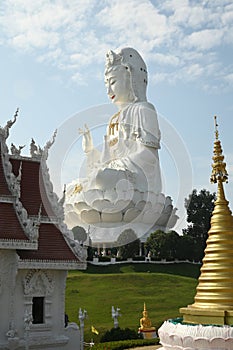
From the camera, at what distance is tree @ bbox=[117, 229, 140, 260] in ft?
114

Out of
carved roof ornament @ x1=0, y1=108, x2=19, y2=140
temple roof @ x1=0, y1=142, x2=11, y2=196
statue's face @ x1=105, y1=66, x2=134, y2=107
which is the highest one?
statue's face @ x1=105, y1=66, x2=134, y2=107

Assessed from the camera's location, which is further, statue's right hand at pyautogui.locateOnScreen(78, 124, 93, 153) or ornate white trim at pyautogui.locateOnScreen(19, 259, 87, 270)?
statue's right hand at pyautogui.locateOnScreen(78, 124, 93, 153)

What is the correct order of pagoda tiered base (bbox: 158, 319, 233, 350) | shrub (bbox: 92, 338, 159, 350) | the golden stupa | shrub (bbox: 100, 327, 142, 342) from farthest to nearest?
shrub (bbox: 100, 327, 142, 342), shrub (bbox: 92, 338, 159, 350), the golden stupa, pagoda tiered base (bbox: 158, 319, 233, 350)

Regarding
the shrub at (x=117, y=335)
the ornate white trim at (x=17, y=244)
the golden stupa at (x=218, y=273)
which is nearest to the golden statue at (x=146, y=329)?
the shrub at (x=117, y=335)

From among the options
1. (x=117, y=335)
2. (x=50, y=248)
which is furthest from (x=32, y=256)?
(x=117, y=335)

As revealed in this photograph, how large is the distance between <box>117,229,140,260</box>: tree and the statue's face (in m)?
11.0

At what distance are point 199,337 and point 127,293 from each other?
706 inches

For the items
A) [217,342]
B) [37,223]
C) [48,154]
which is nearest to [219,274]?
[217,342]

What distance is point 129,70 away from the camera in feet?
131

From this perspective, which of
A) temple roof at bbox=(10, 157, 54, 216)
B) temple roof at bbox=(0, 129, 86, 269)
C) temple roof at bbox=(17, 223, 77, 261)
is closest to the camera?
temple roof at bbox=(0, 129, 86, 269)

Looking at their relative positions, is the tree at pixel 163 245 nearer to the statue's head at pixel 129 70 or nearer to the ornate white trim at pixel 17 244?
the statue's head at pixel 129 70

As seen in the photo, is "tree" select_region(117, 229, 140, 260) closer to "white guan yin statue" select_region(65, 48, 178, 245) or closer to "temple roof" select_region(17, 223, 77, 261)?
"white guan yin statue" select_region(65, 48, 178, 245)

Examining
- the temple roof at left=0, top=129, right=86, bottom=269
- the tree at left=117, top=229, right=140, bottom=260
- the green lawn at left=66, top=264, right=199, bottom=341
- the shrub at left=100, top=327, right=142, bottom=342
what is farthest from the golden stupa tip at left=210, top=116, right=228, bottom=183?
the tree at left=117, top=229, right=140, bottom=260

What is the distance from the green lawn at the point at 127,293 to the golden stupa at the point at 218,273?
10.1m
